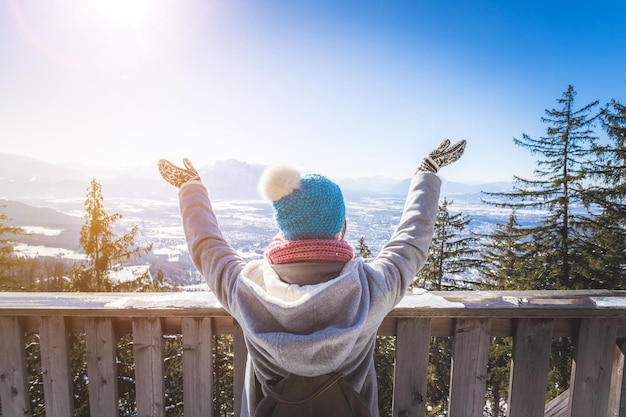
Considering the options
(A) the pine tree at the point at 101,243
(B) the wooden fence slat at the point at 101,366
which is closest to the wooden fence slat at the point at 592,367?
(B) the wooden fence slat at the point at 101,366

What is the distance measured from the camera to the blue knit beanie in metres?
0.95

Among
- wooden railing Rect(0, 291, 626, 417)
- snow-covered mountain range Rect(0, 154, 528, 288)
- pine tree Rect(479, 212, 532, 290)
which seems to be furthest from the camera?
pine tree Rect(479, 212, 532, 290)

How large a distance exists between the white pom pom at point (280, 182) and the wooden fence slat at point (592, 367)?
1.23 m

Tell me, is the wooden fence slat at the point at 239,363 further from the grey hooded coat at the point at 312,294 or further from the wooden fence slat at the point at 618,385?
the wooden fence slat at the point at 618,385

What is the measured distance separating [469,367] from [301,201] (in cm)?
94

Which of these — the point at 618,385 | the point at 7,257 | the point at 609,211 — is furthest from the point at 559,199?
the point at 7,257

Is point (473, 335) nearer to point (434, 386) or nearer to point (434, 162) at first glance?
point (434, 162)

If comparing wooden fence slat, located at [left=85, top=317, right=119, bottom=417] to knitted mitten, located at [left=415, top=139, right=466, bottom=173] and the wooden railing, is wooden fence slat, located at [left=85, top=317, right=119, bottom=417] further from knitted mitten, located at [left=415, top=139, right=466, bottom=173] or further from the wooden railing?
knitted mitten, located at [left=415, top=139, right=466, bottom=173]

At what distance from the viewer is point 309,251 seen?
3.10 ft

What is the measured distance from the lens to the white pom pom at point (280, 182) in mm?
950

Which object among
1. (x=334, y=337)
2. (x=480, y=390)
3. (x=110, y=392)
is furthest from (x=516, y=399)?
(x=110, y=392)

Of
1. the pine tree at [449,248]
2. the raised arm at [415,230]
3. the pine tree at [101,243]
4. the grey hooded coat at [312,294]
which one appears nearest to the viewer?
the grey hooded coat at [312,294]

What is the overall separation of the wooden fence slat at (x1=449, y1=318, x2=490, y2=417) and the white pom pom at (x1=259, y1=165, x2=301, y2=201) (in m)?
0.83

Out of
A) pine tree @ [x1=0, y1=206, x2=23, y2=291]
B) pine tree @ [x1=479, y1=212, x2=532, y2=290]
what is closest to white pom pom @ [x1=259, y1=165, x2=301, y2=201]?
pine tree @ [x1=479, y1=212, x2=532, y2=290]
